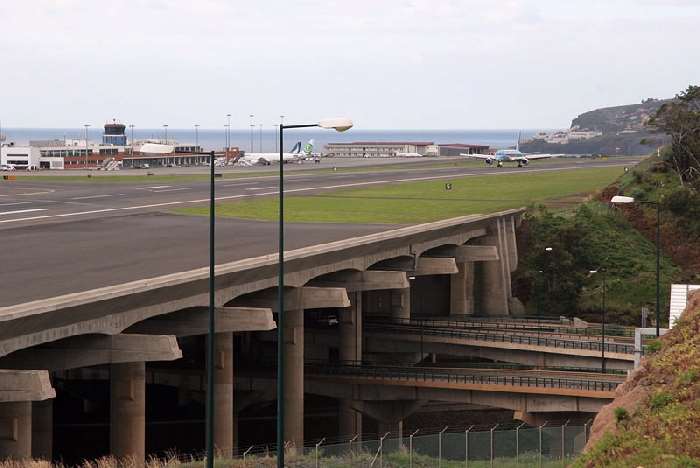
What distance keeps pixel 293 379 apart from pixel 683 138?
73390mm

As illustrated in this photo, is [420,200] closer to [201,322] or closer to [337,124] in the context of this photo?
[201,322]

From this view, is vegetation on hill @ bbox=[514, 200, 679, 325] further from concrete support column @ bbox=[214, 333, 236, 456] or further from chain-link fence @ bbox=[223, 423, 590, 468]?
chain-link fence @ bbox=[223, 423, 590, 468]

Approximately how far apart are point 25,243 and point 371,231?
73.6 feet

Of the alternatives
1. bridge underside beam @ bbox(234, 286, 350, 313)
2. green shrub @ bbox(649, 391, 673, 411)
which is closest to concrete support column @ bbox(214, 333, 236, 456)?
bridge underside beam @ bbox(234, 286, 350, 313)

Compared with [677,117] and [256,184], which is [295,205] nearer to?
[256,184]

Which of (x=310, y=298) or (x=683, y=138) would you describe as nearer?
(x=310, y=298)

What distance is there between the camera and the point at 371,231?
81812 millimetres

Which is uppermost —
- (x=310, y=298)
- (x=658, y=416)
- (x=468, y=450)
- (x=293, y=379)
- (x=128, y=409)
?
(x=658, y=416)

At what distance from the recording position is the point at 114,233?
75250 millimetres

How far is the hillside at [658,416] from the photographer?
26375 mm

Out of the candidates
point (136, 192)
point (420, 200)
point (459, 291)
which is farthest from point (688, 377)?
point (136, 192)

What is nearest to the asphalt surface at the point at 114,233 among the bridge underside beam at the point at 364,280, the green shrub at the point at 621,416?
the bridge underside beam at the point at 364,280

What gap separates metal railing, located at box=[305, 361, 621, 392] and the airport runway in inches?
903

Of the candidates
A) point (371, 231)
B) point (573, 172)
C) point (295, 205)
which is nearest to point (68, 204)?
point (295, 205)
